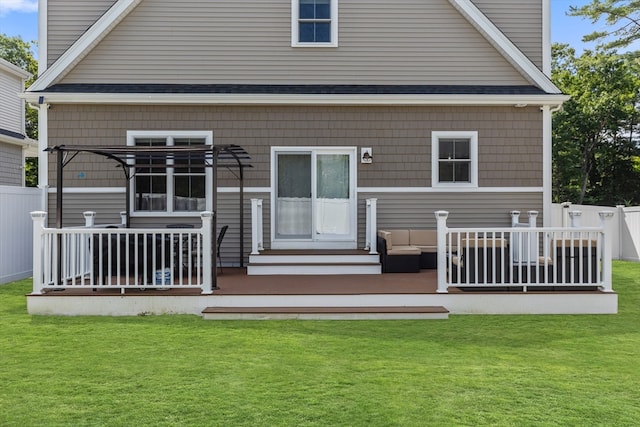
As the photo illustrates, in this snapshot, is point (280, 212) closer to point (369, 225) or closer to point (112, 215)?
point (369, 225)

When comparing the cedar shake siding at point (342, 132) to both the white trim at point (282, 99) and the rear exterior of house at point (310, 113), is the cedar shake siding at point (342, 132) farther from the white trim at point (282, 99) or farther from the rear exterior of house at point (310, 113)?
the white trim at point (282, 99)

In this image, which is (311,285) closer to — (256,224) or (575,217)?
(256,224)

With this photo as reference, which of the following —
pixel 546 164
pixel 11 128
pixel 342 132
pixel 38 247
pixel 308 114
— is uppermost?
pixel 11 128

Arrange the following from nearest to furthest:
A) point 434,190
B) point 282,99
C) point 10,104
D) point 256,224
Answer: point 256,224 < point 282,99 < point 434,190 < point 10,104

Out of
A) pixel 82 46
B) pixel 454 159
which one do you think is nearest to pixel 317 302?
pixel 454 159

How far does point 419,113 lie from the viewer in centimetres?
1069

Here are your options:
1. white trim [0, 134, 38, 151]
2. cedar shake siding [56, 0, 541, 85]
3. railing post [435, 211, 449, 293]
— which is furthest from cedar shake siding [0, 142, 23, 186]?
railing post [435, 211, 449, 293]

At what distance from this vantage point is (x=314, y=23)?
10977 millimetres

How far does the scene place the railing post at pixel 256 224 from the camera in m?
9.81

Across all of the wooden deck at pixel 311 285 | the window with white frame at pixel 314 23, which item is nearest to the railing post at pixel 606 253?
the wooden deck at pixel 311 285

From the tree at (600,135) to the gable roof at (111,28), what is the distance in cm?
2049

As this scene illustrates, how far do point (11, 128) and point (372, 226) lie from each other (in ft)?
56.4

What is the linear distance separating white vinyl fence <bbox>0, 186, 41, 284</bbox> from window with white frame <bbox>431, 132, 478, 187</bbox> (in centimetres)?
861

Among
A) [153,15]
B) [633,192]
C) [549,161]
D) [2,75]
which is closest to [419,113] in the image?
[549,161]
